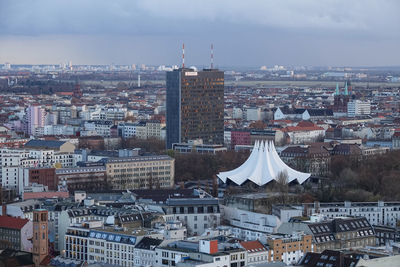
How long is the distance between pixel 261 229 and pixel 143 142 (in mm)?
32547

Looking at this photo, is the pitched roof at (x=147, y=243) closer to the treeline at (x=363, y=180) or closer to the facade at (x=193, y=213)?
the facade at (x=193, y=213)

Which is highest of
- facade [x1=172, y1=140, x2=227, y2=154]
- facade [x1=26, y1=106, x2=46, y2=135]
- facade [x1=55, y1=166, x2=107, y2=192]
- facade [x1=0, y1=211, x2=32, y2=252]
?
facade [x1=26, y1=106, x2=46, y2=135]

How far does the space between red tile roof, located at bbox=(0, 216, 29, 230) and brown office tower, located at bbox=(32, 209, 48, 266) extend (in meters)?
2.51

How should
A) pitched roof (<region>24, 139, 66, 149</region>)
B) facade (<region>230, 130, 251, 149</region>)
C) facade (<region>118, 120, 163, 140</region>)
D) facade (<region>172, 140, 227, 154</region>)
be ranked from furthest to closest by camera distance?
1. facade (<region>118, 120, 163, 140</region>)
2. facade (<region>230, 130, 251, 149</region>)
3. facade (<region>172, 140, 227, 154</region>)
4. pitched roof (<region>24, 139, 66, 149</region>)

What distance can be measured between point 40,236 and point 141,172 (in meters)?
19.4

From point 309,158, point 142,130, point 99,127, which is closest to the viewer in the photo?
point 309,158

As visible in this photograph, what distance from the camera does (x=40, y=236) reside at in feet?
114

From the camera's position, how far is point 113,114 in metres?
94.1

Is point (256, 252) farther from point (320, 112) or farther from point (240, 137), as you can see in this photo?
point (320, 112)

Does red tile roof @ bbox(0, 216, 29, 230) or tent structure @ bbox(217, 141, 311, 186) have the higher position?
tent structure @ bbox(217, 141, 311, 186)

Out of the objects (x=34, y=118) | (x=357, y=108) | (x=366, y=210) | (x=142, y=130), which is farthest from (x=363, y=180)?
(x=357, y=108)

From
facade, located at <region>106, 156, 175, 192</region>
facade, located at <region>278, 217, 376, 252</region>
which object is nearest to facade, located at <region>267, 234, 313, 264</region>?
facade, located at <region>278, 217, 376, 252</region>

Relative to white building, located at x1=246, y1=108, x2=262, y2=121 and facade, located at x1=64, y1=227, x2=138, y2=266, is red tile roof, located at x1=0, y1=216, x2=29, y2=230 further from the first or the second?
white building, located at x1=246, y1=108, x2=262, y2=121

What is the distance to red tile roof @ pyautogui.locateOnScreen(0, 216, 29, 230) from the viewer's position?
37.6 m
